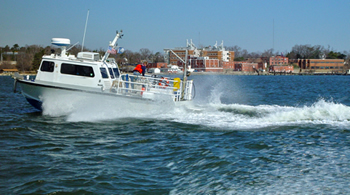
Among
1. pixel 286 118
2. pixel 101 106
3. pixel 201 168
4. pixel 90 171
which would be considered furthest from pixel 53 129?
pixel 286 118

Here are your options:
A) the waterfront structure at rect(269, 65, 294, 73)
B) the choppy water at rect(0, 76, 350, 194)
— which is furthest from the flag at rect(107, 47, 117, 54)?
the waterfront structure at rect(269, 65, 294, 73)

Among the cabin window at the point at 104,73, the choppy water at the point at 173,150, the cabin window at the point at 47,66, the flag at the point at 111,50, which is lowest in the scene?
the choppy water at the point at 173,150

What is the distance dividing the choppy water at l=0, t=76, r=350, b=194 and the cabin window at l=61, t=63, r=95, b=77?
1422 millimetres

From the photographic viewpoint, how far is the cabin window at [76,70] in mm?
15588

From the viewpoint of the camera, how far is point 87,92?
49.0ft

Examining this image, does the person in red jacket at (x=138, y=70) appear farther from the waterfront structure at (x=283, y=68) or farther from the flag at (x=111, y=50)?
the waterfront structure at (x=283, y=68)

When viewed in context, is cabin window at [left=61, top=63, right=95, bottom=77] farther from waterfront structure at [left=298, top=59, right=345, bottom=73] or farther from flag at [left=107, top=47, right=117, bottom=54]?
waterfront structure at [left=298, top=59, right=345, bottom=73]

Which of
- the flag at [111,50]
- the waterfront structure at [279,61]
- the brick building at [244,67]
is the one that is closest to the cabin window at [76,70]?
the flag at [111,50]

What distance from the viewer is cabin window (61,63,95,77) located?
614 inches

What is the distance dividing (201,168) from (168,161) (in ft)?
3.19

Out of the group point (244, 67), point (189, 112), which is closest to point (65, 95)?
point (189, 112)

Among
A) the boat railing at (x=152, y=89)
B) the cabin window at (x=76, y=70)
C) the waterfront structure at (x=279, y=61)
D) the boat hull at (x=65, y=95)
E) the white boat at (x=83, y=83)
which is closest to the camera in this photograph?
the boat hull at (x=65, y=95)

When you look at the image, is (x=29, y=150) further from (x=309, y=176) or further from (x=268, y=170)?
(x=309, y=176)

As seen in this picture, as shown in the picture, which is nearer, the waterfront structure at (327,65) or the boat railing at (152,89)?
the boat railing at (152,89)
